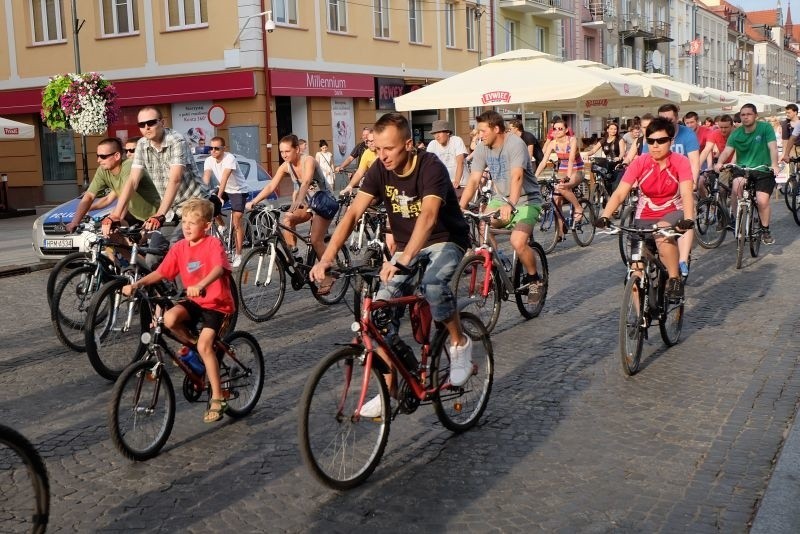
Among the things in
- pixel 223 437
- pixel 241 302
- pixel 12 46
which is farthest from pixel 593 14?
pixel 223 437

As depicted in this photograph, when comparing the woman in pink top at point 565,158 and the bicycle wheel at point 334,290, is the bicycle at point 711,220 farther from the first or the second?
the bicycle wheel at point 334,290

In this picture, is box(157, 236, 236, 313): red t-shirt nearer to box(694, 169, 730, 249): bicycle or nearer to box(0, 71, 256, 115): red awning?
box(694, 169, 730, 249): bicycle

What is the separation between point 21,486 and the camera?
11.3ft

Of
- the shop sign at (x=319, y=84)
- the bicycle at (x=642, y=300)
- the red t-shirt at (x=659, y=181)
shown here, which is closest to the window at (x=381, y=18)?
the shop sign at (x=319, y=84)

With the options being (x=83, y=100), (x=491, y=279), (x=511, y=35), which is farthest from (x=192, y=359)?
(x=511, y=35)

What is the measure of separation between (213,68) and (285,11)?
8.90 feet

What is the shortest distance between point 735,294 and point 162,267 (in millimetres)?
6222

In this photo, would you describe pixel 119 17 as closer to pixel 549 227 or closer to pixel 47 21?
pixel 47 21

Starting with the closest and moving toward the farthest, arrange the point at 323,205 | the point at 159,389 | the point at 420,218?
the point at 420,218 → the point at 159,389 → the point at 323,205

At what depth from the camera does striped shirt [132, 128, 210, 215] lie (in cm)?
806

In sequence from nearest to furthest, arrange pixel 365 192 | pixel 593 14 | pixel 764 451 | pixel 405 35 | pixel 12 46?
1. pixel 764 451
2. pixel 365 192
3. pixel 12 46
4. pixel 405 35
5. pixel 593 14

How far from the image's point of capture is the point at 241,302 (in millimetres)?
8641

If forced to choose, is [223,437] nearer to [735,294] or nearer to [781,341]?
[781,341]

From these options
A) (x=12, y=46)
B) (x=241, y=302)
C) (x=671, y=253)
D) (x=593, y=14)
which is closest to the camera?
(x=671, y=253)
